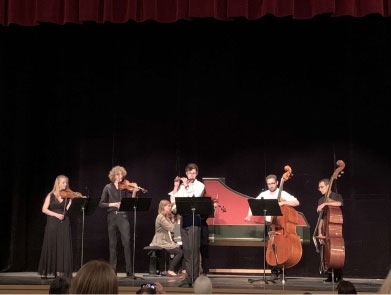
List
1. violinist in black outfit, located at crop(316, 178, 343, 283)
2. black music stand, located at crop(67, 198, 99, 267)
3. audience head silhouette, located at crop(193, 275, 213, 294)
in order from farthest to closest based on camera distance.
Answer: black music stand, located at crop(67, 198, 99, 267) < violinist in black outfit, located at crop(316, 178, 343, 283) < audience head silhouette, located at crop(193, 275, 213, 294)

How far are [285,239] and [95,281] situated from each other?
274 inches

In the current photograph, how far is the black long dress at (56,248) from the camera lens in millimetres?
10609

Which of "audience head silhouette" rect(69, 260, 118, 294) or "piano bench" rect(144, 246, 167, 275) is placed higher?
"audience head silhouette" rect(69, 260, 118, 294)

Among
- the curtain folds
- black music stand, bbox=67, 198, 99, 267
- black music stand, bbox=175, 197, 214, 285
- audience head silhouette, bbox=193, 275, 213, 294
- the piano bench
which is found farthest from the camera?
the piano bench

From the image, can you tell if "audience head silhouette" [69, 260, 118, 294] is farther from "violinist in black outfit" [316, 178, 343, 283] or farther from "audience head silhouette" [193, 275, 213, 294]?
"violinist in black outfit" [316, 178, 343, 283]

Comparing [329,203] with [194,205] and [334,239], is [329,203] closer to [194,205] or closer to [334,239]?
[334,239]

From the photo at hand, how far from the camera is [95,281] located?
331cm

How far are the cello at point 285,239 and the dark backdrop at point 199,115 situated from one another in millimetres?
2109

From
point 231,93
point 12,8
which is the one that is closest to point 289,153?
point 231,93

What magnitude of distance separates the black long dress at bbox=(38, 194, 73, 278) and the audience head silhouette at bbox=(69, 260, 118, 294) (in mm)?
7466

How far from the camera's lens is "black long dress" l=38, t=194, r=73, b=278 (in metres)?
10.6

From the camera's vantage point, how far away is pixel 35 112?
503 inches

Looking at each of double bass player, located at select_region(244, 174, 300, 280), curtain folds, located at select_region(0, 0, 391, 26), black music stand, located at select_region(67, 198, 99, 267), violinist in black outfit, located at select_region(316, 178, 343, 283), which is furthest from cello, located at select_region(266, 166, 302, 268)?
black music stand, located at select_region(67, 198, 99, 267)

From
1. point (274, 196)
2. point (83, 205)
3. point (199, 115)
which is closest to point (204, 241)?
point (274, 196)
